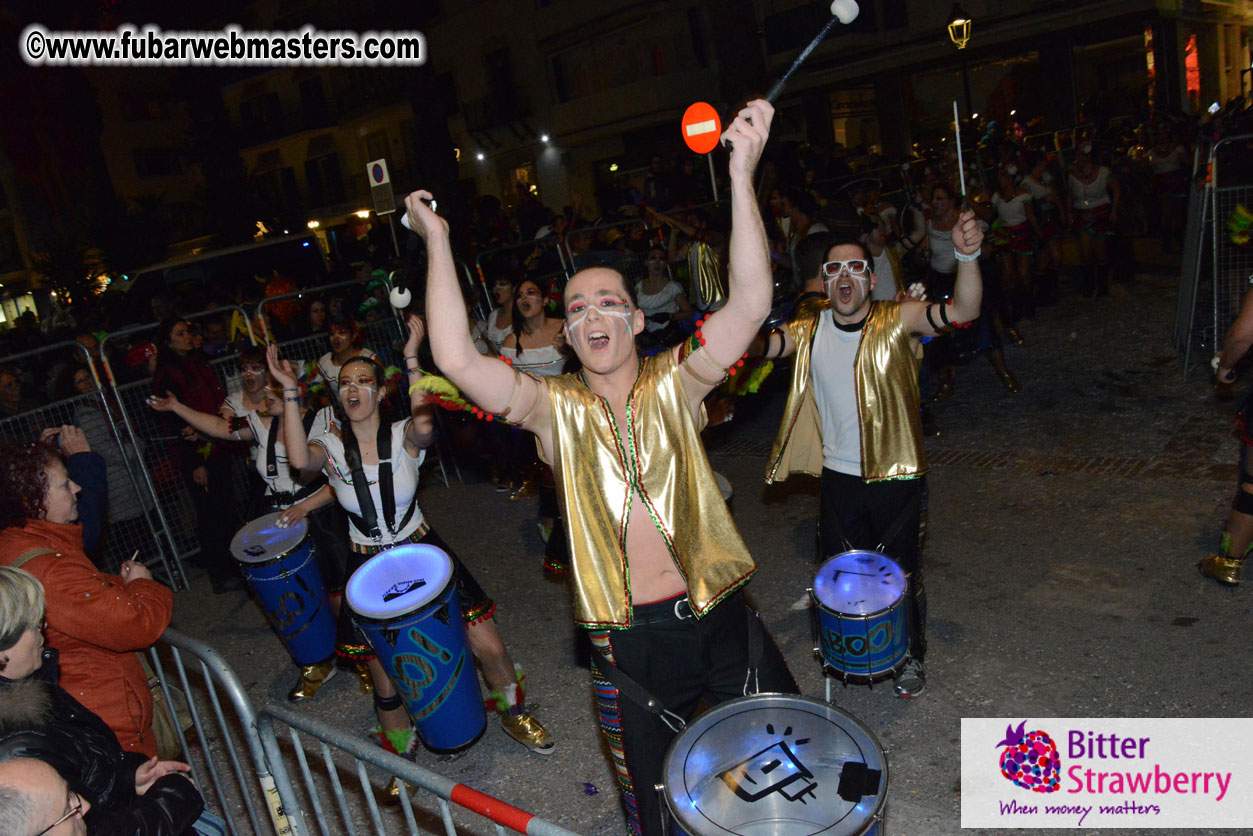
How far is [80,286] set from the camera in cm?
2066

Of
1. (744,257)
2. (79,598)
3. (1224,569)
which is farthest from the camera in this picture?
(1224,569)

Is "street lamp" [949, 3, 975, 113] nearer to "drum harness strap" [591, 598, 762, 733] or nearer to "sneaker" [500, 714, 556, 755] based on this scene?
"sneaker" [500, 714, 556, 755]

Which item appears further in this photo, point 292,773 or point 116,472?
point 116,472

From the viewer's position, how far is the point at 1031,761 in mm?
3568

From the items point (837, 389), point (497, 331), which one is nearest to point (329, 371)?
point (497, 331)

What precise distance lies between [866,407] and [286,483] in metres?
3.62

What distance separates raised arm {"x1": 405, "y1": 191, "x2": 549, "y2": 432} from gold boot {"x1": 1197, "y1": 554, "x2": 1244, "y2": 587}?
4005mm

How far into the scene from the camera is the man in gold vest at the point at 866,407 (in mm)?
3936

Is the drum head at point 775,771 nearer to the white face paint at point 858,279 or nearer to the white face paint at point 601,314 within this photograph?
the white face paint at point 601,314

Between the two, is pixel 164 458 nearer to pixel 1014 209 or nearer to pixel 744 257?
pixel 744 257

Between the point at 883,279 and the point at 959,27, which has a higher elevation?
the point at 959,27

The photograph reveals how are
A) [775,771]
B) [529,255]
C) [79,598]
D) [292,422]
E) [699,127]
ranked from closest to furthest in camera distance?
[775,771]
[79,598]
[292,422]
[699,127]
[529,255]

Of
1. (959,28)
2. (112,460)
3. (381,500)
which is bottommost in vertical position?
(112,460)

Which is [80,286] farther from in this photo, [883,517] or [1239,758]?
[1239,758]
